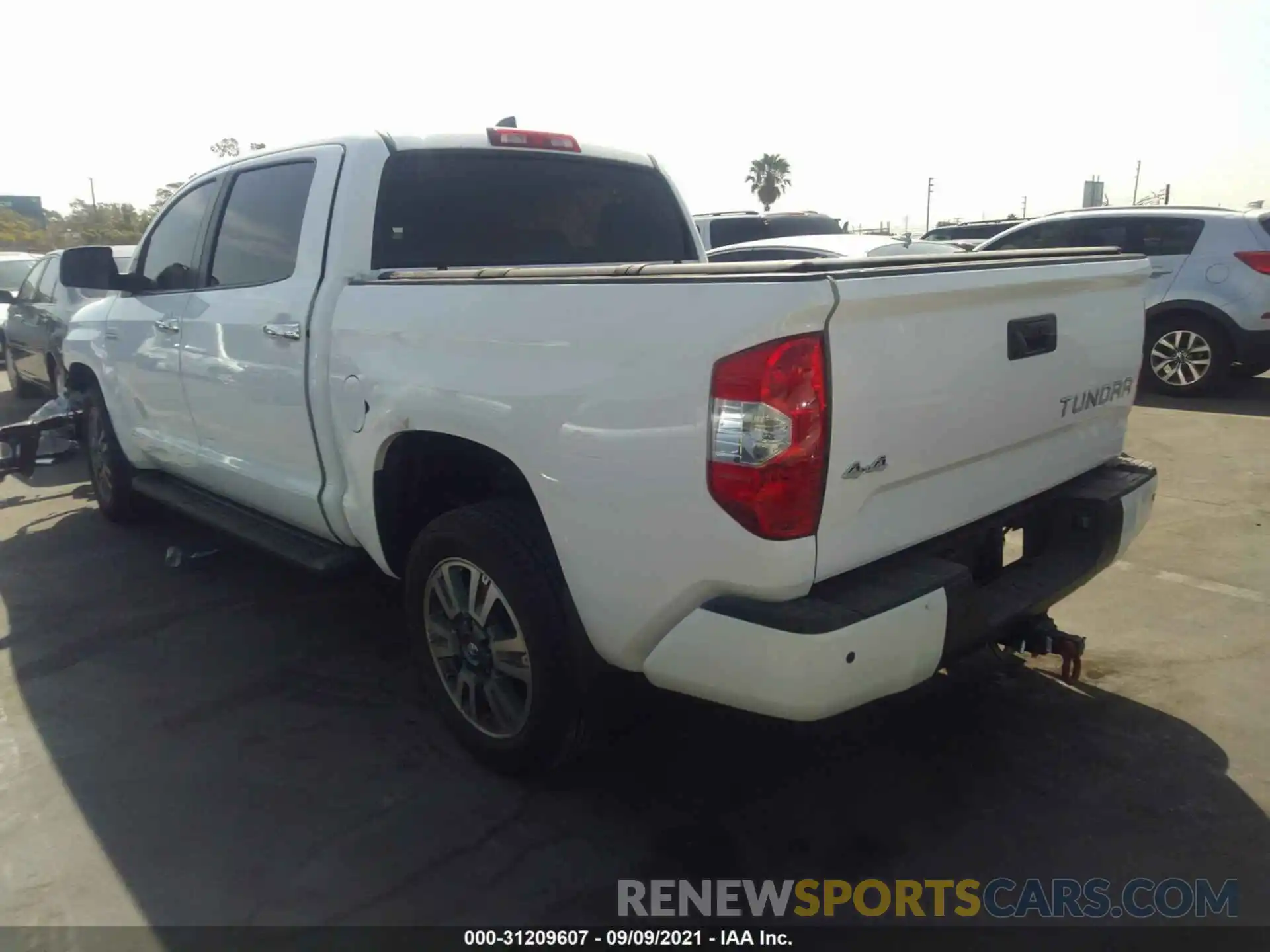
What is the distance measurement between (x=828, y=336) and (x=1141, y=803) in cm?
178

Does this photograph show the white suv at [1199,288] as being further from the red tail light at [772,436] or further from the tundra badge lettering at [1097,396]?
the red tail light at [772,436]

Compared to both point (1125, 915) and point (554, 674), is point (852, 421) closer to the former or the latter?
point (554, 674)

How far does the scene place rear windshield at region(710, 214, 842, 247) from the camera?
11945 millimetres

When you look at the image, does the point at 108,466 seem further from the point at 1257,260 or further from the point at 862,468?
the point at 1257,260

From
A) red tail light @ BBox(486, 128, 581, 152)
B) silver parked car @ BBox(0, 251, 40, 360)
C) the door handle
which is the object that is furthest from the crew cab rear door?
silver parked car @ BBox(0, 251, 40, 360)

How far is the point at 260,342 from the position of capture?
3.69 meters

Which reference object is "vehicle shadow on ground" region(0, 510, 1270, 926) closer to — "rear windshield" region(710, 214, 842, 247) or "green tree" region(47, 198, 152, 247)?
"rear windshield" region(710, 214, 842, 247)

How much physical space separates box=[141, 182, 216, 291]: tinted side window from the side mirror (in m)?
0.19

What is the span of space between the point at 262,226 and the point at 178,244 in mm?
1057

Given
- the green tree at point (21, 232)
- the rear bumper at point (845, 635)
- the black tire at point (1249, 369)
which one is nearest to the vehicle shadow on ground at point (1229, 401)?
the black tire at point (1249, 369)

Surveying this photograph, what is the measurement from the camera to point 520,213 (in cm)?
391

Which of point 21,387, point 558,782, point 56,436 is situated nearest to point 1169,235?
point 558,782

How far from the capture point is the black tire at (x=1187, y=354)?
8.79 m

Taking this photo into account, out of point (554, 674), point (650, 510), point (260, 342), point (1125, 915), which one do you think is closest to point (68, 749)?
point (260, 342)
